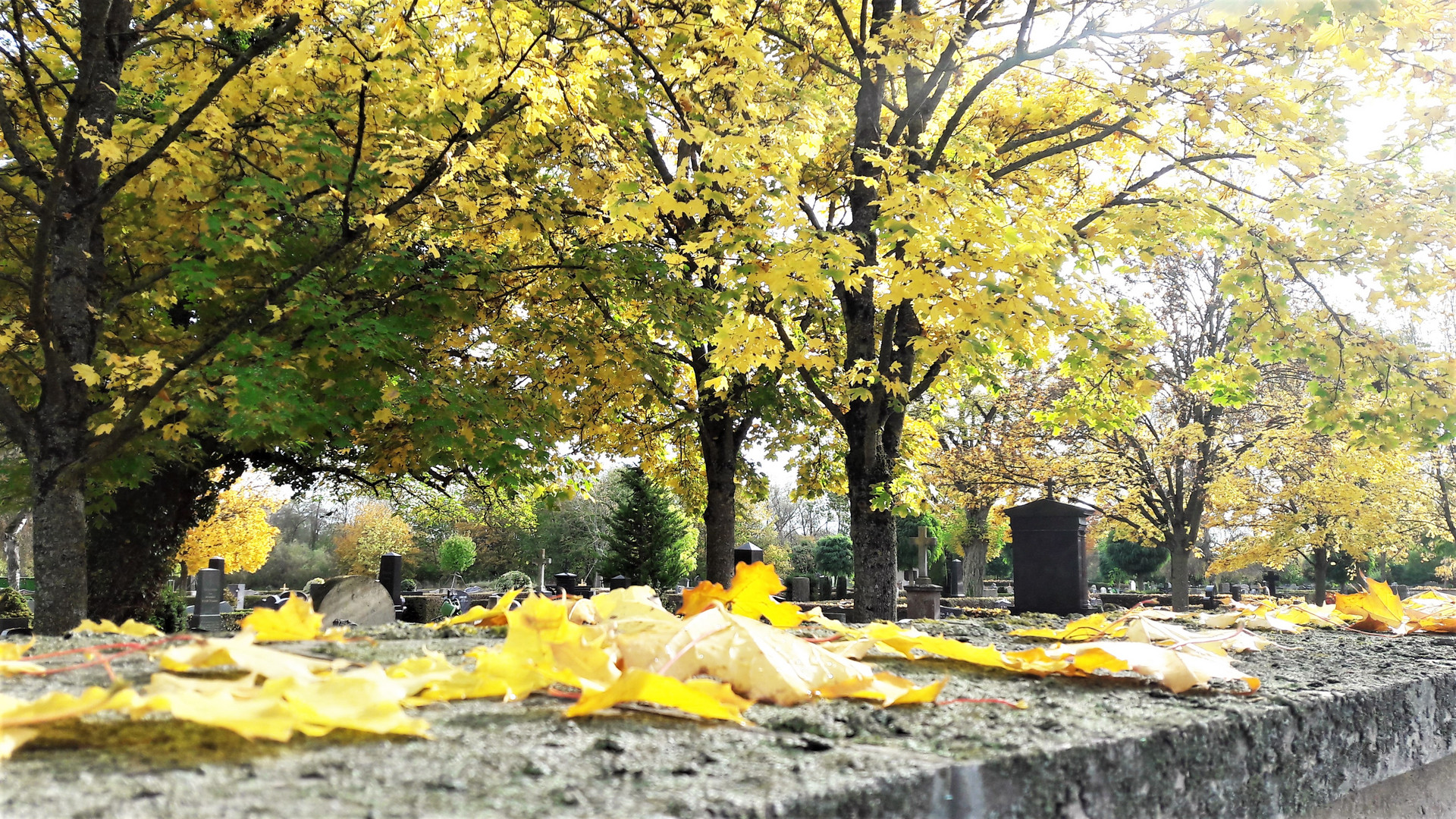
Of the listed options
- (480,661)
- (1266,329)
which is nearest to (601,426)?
(1266,329)

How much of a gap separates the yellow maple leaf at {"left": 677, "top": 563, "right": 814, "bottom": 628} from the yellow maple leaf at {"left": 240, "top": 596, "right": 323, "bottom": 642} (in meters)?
0.76

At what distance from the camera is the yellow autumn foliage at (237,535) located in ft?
88.3

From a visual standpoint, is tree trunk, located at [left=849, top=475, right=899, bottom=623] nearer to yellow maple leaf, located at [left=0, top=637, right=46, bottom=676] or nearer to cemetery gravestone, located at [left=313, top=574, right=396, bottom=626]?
cemetery gravestone, located at [left=313, top=574, right=396, bottom=626]

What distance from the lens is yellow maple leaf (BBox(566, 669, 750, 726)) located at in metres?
0.93

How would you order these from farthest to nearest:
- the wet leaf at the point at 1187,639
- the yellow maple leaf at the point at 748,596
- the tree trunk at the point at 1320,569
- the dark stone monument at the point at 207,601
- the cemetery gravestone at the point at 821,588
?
1. the cemetery gravestone at the point at 821,588
2. the tree trunk at the point at 1320,569
3. the dark stone monument at the point at 207,601
4. the yellow maple leaf at the point at 748,596
5. the wet leaf at the point at 1187,639

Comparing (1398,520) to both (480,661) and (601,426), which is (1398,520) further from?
(480,661)

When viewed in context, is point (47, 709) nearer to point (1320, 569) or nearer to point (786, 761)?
point (786, 761)

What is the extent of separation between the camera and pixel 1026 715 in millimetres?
1121

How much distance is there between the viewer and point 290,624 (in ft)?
4.77

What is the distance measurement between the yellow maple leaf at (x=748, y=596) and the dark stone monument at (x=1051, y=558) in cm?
629

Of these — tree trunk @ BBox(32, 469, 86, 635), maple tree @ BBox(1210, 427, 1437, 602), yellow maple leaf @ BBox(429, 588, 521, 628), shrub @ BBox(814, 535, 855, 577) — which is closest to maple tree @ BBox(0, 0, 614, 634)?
tree trunk @ BBox(32, 469, 86, 635)

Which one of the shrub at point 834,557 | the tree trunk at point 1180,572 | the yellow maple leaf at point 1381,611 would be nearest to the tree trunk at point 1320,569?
the tree trunk at point 1180,572

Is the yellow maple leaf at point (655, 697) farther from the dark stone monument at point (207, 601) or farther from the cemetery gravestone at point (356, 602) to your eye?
the dark stone monument at point (207, 601)

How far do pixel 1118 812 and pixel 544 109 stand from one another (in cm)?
563
